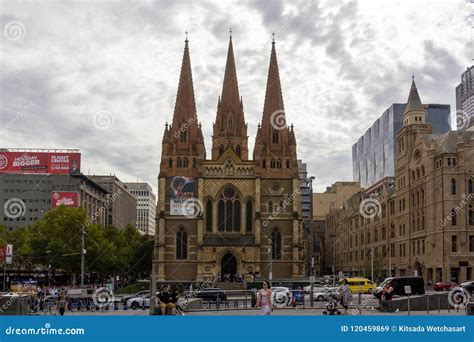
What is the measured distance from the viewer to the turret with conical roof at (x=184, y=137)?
88.2 meters

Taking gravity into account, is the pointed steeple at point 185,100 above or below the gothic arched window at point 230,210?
above

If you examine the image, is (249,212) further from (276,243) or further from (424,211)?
(424,211)

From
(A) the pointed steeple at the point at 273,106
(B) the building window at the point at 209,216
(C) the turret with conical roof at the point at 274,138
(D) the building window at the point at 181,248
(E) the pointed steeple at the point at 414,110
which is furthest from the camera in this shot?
(A) the pointed steeple at the point at 273,106

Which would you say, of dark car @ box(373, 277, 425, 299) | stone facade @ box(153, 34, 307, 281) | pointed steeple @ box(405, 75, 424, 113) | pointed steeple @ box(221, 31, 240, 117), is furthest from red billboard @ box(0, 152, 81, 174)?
dark car @ box(373, 277, 425, 299)

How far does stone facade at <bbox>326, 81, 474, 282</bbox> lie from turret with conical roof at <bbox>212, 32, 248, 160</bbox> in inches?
805

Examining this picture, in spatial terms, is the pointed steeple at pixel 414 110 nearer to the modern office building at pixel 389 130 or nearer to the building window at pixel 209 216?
the building window at pixel 209 216

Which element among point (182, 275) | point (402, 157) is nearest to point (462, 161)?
point (402, 157)

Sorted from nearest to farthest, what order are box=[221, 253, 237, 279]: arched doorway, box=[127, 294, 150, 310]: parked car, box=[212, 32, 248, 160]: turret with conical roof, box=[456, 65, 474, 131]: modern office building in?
box=[127, 294, 150, 310]: parked car
box=[221, 253, 237, 279]: arched doorway
box=[212, 32, 248, 160]: turret with conical roof
box=[456, 65, 474, 131]: modern office building

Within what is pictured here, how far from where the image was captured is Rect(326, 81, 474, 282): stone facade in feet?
229

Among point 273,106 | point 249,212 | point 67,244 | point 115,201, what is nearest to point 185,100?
point 273,106

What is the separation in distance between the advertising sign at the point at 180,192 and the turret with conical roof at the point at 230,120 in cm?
522

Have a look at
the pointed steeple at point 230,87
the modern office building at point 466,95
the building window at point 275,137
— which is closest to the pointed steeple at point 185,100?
the pointed steeple at point 230,87

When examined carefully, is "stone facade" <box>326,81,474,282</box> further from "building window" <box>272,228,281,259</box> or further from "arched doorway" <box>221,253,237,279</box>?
"arched doorway" <box>221,253,237,279</box>
